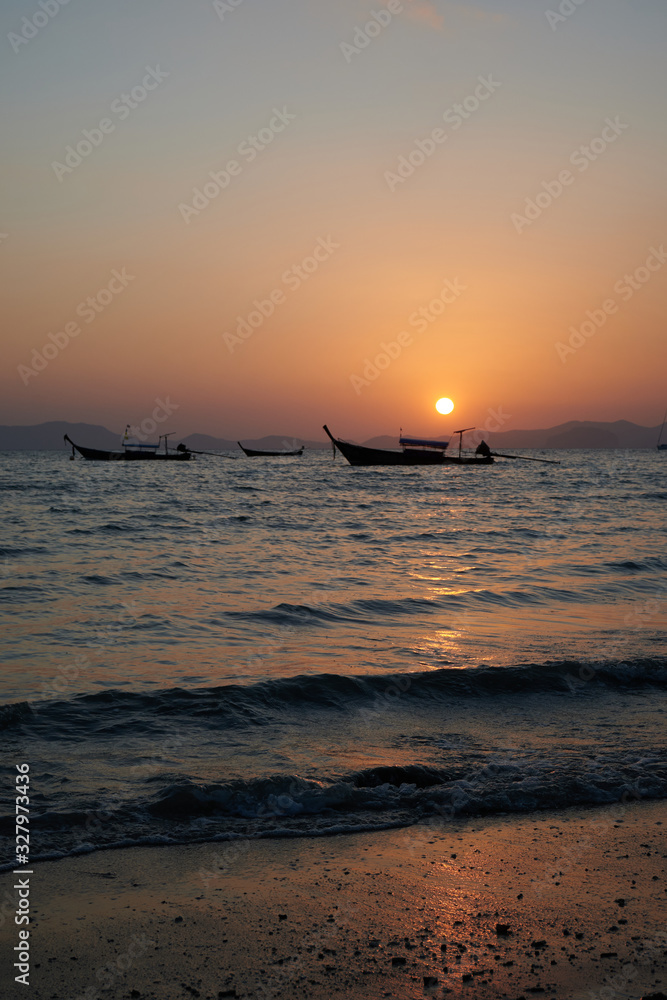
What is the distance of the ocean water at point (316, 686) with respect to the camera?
5.43 metres

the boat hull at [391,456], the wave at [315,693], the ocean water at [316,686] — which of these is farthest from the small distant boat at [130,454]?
the wave at [315,693]

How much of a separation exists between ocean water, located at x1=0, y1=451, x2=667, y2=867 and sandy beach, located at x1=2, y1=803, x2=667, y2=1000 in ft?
1.37

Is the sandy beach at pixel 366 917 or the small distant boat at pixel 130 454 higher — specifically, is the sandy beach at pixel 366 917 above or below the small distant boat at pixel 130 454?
below

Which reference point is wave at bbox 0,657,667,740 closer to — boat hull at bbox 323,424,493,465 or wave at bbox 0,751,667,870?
wave at bbox 0,751,667,870

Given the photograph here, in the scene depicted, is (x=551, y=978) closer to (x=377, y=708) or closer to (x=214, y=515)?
(x=377, y=708)

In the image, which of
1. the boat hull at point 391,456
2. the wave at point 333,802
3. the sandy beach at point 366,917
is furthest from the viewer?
the boat hull at point 391,456

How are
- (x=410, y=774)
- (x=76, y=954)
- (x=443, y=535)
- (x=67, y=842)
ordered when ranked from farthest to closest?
(x=443, y=535), (x=410, y=774), (x=67, y=842), (x=76, y=954)

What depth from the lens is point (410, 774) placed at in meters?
5.93

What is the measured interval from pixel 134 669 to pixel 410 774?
457cm

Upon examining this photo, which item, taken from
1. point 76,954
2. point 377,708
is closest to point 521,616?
point 377,708

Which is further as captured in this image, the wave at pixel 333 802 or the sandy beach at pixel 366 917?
the wave at pixel 333 802

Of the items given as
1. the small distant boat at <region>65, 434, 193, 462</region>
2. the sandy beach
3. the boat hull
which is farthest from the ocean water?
the small distant boat at <region>65, 434, 193, 462</region>

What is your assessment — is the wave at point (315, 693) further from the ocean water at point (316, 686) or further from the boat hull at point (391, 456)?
the boat hull at point (391, 456)

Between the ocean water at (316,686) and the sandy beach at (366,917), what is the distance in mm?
418
